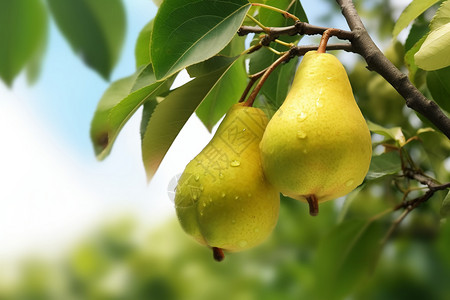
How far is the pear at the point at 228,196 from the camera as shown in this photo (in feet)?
1.19

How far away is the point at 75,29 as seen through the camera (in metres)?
0.60

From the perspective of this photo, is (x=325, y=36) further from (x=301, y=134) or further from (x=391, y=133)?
(x=391, y=133)

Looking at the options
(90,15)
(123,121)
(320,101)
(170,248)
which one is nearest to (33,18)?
(90,15)

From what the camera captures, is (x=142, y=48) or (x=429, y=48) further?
(x=142, y=48)

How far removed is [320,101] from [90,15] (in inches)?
14.2

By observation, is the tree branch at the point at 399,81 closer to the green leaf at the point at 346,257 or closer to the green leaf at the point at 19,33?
the green leaf at the point at 346,257

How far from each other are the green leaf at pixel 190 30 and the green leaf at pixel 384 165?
0.27 m

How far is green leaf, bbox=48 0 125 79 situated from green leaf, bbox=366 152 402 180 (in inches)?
13.0

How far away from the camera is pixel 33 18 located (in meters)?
0.65

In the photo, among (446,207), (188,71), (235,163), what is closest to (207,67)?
(188,71)

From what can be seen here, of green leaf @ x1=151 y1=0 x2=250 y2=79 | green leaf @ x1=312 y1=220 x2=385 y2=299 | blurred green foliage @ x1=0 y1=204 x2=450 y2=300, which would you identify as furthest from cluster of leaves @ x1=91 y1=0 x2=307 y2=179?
blurred green foliage @ x1=0 y1=204 x2=450 y2=300

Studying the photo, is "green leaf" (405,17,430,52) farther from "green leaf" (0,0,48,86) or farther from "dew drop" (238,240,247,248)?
"green leaf" (0,0,48,86)

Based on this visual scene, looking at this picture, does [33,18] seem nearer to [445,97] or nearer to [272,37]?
[272,37]

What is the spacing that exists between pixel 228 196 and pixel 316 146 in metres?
0.07
